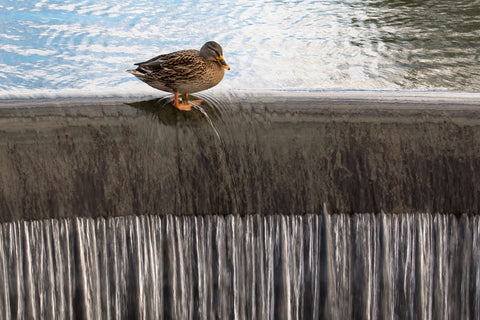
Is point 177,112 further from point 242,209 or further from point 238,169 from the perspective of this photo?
point 242,209

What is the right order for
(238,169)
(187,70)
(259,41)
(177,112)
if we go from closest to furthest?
(187,70), (238,169), (177,112), (259,41)

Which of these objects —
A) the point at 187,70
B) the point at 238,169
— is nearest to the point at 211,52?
the point at 187,70

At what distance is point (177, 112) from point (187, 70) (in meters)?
0.33

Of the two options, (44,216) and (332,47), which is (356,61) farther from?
(44,216)

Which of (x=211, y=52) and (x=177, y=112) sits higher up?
(x=211, y=52)

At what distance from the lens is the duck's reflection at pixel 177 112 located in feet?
10.7

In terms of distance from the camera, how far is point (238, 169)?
125 inches

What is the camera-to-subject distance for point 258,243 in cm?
321

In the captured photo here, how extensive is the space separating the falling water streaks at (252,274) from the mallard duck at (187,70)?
28.5 inches

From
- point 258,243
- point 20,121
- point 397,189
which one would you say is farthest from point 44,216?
Result: point 397,189

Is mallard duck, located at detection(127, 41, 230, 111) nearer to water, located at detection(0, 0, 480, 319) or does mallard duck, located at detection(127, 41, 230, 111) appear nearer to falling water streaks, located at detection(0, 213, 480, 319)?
water, located at detection(0, 0, 480, 319)

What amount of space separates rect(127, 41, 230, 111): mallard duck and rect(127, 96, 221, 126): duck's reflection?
0.16m

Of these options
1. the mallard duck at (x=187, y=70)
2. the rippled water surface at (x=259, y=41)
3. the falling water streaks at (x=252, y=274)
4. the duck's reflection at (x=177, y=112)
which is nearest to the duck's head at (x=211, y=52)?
the mallard duck at (x=187, y=70)

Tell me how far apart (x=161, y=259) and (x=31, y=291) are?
69 cm
